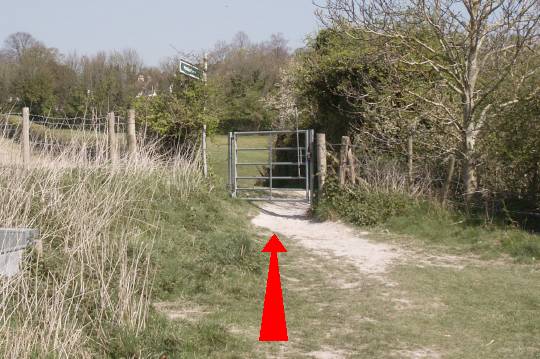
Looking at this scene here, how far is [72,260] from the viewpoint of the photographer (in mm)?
6055

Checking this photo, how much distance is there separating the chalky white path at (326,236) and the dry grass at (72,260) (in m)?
2.97

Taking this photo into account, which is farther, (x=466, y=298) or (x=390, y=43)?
(x=390, y=43)

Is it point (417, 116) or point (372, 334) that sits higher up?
point (417, 116)

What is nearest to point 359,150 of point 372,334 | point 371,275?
point 371,275

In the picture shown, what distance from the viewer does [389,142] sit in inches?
555

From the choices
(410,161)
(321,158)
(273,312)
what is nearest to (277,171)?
(321,158)

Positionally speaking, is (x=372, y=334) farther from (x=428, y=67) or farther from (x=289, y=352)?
(x=428, y=67)

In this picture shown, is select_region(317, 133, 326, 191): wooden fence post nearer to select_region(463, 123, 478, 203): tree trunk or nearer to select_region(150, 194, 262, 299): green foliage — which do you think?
select_region(150, 194, 262, 299): green foliage

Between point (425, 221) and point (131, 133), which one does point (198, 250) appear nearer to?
point (425, 221)

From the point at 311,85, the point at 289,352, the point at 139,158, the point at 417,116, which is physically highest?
the point at 311,85

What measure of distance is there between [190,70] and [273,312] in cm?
949

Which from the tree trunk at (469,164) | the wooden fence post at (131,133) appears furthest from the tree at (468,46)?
the wooden fence post at (131,133)

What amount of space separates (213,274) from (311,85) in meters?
9.52

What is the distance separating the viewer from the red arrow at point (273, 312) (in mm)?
6232
